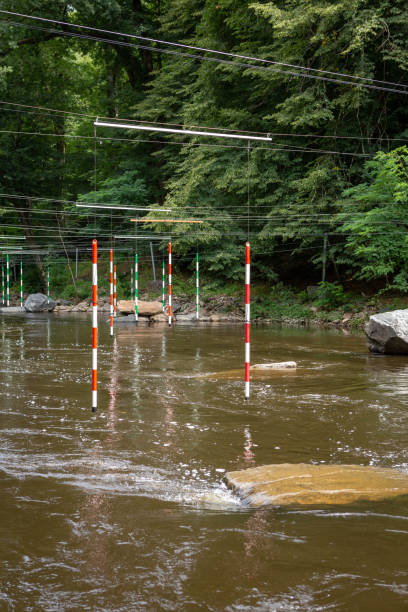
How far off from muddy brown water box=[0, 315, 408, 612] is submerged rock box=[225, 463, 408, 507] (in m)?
0.13

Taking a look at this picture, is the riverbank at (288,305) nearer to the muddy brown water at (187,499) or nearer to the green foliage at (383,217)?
the green foliage at (383,217)

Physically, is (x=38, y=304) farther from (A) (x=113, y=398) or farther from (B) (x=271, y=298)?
(A) (x=113, y=398)

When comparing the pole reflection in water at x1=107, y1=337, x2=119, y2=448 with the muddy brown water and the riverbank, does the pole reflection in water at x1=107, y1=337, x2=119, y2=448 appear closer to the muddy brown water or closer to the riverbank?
the muddy brown water

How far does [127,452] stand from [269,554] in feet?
7.95

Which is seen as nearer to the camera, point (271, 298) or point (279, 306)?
point (279, 306)

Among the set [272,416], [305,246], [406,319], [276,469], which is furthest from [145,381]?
[305,246]

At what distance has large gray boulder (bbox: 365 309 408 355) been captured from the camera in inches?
511

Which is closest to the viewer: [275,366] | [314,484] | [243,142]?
[314,484]

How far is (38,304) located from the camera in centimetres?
3578

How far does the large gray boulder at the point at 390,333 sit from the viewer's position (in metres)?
13.0

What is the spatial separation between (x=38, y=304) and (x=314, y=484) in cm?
3302

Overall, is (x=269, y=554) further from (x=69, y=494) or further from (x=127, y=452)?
(x=127, y=452)

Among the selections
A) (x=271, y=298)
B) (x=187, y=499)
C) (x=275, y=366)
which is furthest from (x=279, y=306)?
(x=187, y=499)

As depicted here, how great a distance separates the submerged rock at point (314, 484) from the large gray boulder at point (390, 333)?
8.53 metres
